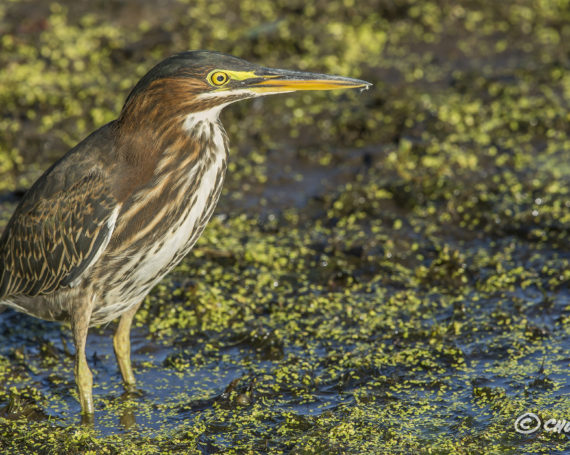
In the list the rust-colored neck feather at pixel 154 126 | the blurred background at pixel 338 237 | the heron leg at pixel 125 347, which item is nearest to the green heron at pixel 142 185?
the rust-colored neck feather at pixel 154 126

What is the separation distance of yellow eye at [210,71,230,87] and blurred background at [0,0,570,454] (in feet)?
6.28

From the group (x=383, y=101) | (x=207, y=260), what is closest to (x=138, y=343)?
(x=207, y=260)

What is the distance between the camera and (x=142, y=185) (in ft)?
17.3

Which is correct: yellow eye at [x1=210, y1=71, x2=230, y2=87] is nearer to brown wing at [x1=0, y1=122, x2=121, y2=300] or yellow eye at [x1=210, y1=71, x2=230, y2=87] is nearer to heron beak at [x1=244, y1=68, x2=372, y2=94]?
heron beak at [x1=244, y1=68, x2=372, y2=94]

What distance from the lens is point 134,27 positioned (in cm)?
1076

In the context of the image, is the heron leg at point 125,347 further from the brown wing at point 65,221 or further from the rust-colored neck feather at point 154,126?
the rust-colored neck feather at point 154,126

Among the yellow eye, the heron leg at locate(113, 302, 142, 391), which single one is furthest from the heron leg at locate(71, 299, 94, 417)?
the yellow eye

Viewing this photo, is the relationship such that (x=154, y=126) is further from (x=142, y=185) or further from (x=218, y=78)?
(x=218, y=78)

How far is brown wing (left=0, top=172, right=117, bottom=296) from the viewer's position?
5277 millimetres

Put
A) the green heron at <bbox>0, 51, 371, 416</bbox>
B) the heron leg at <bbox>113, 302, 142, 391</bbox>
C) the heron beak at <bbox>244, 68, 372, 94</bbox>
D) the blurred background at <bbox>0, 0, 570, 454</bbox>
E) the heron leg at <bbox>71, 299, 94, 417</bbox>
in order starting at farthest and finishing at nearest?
1. the heron leg at <bbox>113, 302, 142, 391</bbox>
2. the blurred background at <bbox>0, 0, 570, 454</bbox>
3. the heron leg at <bbox>71, 299, 94, 417</bbox>
4. the heron beak at <bbox>244, 68, 372, 94</bbox>
5. the green heron at <bbox>0, 51, 371, 416</bbox>

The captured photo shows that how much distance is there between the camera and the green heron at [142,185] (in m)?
5.26

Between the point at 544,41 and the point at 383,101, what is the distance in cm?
239

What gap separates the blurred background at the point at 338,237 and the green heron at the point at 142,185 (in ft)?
2.93

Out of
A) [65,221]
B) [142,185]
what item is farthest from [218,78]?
[65,221]
